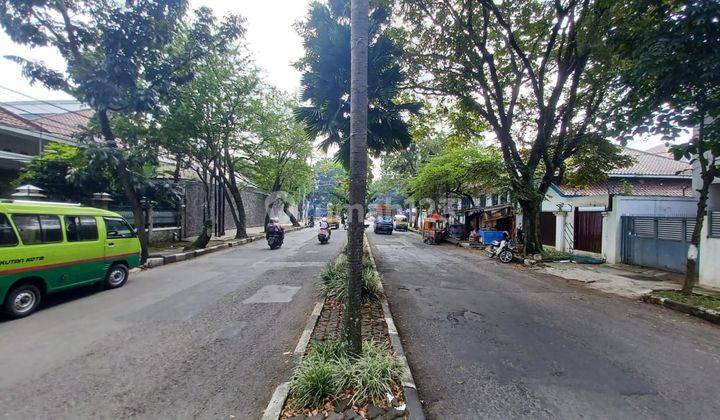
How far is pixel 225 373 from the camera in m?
4.00

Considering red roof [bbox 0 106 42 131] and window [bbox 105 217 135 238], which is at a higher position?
red roof [bbox 0 106 42 131]

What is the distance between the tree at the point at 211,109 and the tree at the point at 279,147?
1.31m

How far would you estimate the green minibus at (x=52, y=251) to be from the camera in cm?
580

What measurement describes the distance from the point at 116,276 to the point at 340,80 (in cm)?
689

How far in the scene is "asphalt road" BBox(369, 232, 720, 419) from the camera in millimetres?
3391

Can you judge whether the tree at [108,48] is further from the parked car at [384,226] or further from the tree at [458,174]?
the parked car at [384,226]

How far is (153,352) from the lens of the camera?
14.8ft

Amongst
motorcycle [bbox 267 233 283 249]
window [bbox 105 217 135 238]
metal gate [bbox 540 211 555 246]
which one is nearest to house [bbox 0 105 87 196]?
window [bbox 105 217 135 238]

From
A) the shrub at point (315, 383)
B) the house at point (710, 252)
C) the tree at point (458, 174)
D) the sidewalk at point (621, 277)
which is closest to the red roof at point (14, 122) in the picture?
the shrub at point (315, 383)

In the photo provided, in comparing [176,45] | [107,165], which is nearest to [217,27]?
[176,45]

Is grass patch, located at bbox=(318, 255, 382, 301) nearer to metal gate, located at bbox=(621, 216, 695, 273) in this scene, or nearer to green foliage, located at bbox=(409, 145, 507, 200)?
metal gate, located at bbox=(621, 216, 695, 273)

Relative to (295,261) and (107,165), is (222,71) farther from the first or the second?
(295,261)

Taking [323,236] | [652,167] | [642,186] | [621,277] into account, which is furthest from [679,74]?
[652,167]

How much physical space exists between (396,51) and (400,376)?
6.21 m
